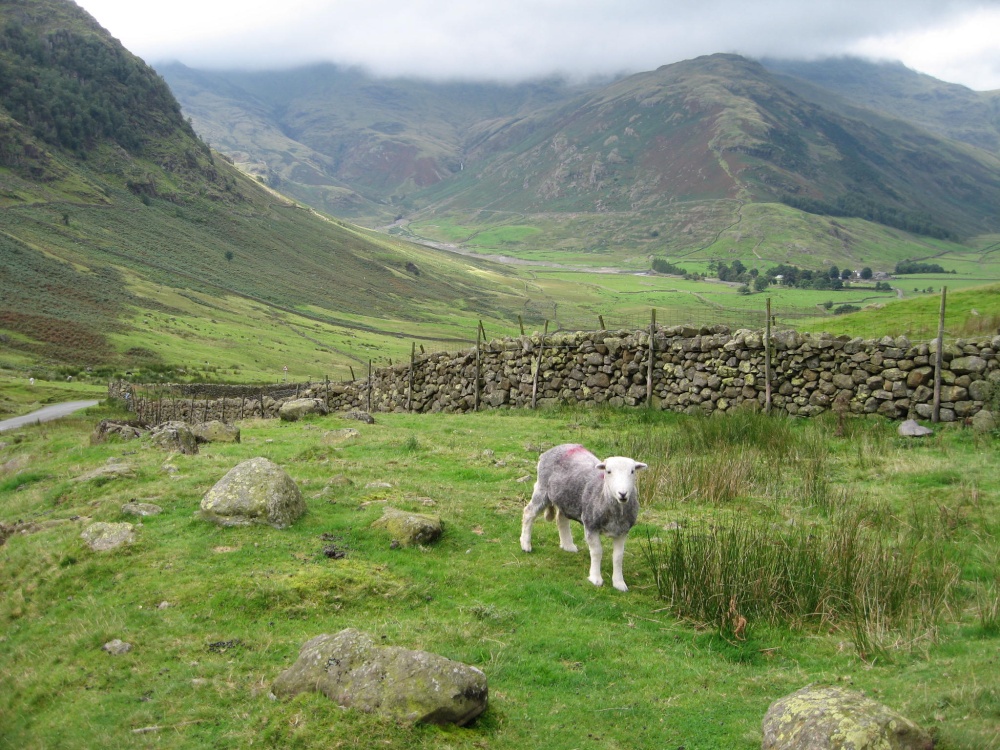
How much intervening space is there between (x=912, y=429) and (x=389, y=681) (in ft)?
49.3

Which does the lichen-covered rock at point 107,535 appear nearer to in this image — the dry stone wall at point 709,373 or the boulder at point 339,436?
the boulder at point 339,436

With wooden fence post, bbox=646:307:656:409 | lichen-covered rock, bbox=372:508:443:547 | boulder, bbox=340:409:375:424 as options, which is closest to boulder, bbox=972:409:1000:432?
wooden fence post, bbox=646:307:656:409

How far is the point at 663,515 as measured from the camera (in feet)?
39.3

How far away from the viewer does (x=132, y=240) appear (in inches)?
5305

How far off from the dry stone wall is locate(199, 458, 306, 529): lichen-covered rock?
1272 cm

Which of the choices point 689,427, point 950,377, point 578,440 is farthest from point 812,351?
point 578,440

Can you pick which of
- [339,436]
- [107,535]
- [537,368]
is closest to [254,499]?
[107,535]

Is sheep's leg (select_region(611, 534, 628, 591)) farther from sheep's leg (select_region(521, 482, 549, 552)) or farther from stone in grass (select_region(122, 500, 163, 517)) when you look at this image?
stone in grass (select_region(122, 500, 163, 517))

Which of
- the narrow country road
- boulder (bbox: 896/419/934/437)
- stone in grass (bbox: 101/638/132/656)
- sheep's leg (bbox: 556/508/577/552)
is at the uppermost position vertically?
boulder (bbox: 896/419/934/437)

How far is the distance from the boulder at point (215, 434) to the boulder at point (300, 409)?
4853 mm

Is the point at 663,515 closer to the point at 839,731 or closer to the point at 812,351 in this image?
the point at 839,731

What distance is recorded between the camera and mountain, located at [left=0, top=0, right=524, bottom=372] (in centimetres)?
9369

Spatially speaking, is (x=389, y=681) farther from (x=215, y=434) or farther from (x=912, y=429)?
(x=912, y=429)

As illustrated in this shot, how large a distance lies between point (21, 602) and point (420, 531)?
5.19 meters
